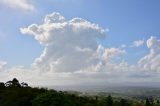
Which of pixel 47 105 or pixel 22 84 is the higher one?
pixel 22 84

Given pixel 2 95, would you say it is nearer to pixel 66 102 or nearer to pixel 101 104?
pixel 66 102

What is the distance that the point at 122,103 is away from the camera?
125 metres

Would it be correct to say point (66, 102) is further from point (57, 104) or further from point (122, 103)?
point (122, 103)

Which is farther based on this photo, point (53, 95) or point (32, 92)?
point (32, 92)

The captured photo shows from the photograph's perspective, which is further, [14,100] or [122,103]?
[122,103]

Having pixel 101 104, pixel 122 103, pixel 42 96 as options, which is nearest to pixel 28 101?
pixel 42 96

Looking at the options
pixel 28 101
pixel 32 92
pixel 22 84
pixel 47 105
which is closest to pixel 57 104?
pixel 47 105

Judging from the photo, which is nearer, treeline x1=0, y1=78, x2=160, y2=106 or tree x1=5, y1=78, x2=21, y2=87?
treeline x1=0, y1=78, x2=160, y2=106

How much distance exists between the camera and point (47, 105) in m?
76.2

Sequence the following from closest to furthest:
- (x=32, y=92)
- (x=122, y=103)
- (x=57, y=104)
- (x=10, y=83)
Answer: (x=57, y=104) < (x=32, y=92) < (x=10, y=83) < (x=122, y=103)

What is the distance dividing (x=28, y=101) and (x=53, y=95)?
14455 mm

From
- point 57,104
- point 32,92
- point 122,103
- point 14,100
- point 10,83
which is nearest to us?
point 57,104

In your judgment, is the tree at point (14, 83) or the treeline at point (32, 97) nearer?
the treeline at point (32, 97)

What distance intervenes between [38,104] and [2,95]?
20.9 metres
